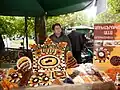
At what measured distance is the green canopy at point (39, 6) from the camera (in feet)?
17.0

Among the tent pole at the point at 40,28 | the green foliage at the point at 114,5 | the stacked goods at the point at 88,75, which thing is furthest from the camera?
the green foliage at the point at 114,5

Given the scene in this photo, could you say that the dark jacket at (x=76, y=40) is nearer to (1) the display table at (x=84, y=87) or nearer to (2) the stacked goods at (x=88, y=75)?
(2) the stacked goods at (x=88, y=75)

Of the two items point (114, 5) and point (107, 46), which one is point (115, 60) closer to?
point (107, 46)

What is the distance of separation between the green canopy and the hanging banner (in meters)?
2.21

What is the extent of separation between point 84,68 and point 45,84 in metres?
0.52

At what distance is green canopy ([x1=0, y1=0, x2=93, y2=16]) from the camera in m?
5.20

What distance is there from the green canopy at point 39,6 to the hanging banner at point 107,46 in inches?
87.0

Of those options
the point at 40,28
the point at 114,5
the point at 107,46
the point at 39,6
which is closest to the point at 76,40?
the point at 40,28

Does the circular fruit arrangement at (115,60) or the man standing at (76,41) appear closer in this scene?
the circular fruit arrangement at (115,60)

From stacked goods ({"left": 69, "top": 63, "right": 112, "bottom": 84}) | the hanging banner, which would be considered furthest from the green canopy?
stacked goods ({"left": 69, "top": 63, "right": 112, "bottom": 84})

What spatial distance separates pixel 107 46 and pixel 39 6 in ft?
8.67

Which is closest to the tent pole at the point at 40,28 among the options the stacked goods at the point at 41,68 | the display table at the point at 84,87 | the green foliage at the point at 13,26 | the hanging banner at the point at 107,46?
the green foliage at the point at 13,26

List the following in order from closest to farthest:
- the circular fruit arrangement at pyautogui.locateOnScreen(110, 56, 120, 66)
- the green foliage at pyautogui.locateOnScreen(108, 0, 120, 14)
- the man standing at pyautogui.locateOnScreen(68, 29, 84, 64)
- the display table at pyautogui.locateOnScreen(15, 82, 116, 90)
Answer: the display table at pyautogui.locateOnScreen(15, 82, 116, 90) < the circular fruit arrangement at pyautogui.locateOnScreen(110, 56, 120, 66) < the man standing at pyautogui.locateOnScreen(68, 29, 84, 64) < the green foliage at pyautogui.locateOnScreen(108, 0, 120, 14)

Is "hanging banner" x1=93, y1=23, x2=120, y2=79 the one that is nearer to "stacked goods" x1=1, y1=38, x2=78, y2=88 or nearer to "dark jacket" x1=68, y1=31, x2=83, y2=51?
"stacked goods" x1=1, y1=38, x2=78, y2=88
